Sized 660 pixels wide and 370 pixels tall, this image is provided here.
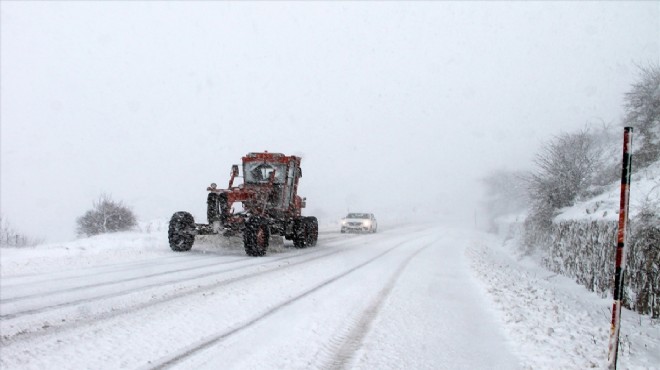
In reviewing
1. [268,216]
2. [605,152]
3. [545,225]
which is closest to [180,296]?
[268,216]

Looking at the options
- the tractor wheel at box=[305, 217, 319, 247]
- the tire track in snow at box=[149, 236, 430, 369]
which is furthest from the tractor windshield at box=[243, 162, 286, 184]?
the tire track in snow at box=[149, 236, 430, 369]

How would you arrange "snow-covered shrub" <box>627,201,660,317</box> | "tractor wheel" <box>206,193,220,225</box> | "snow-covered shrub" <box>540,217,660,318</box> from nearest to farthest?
"snow-covered shrub" <box>627,201,660,317</box>, "snow-covered shrub" <box>540,217,660,318</box>, "tractor wheel" <box>206,193,220,225</box>

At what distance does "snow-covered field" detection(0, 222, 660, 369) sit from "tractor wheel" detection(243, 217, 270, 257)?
178cm

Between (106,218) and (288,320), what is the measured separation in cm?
1908

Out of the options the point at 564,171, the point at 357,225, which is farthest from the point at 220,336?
the point at 357,225

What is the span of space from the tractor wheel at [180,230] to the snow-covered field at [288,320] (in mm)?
2628

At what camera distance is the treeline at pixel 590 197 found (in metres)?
8.75

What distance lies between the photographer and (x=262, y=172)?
1546 centimetres

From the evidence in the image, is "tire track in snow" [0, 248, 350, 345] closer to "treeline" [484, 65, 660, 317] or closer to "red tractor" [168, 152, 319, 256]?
"red tractor" [168, 152, 319, 256]

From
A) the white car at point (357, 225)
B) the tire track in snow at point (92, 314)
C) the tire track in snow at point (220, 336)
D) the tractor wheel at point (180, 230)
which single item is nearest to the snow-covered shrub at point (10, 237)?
the tractor wheel at point (180, 230)

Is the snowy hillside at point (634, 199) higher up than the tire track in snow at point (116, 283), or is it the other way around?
the snowy hillside at point (634, 199)

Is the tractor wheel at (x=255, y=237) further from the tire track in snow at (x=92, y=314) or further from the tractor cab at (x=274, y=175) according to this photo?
the tire track in snow at (x=92, y=314)

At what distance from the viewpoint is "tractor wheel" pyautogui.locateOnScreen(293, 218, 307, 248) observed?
51.7ft

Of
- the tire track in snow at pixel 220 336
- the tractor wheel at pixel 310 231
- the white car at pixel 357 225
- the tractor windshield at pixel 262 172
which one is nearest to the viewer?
the tire track in snow at pixel 220 336
